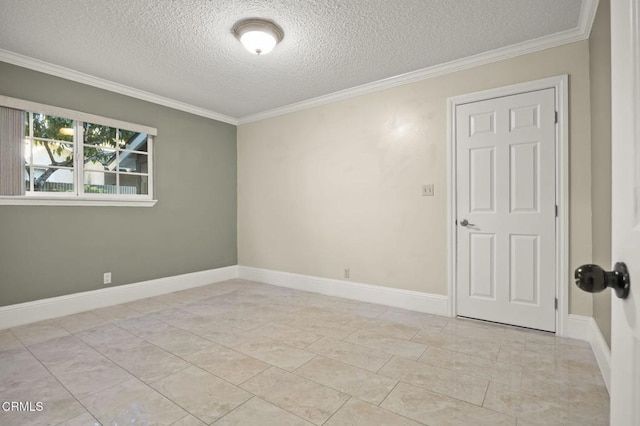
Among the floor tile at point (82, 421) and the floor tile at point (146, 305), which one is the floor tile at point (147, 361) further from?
the floor tile at point (146, 305)

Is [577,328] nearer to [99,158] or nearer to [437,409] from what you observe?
[437,409]

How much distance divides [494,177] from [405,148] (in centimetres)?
97

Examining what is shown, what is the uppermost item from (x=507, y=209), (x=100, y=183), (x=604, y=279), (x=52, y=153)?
(x=52, y=153)

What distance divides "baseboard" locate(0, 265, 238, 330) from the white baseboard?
4345mm

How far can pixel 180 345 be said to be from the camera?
2.63m

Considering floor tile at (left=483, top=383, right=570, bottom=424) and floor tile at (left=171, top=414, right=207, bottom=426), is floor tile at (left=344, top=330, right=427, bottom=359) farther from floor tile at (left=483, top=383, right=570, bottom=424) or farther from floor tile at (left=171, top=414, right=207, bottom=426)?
floor tile at (left=171, top=414, right=207, bottom=426)

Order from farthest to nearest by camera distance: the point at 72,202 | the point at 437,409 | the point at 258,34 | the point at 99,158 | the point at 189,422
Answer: the point at 99,158 < the point at 72,202 < the point at 258,34 < the point at 437,409 < the point at 189,422

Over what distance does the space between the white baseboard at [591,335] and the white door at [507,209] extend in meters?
0.13

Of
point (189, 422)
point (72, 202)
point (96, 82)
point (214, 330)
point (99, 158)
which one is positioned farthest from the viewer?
point (99, 158)

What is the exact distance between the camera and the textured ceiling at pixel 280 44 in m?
2.37

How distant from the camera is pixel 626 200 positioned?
63 centimetres

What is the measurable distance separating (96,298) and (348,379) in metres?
3.11

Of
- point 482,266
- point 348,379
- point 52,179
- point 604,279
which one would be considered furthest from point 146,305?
point 604,279

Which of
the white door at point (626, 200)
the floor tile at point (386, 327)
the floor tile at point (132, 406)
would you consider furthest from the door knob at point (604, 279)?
the floor tile at point (386, 327)
